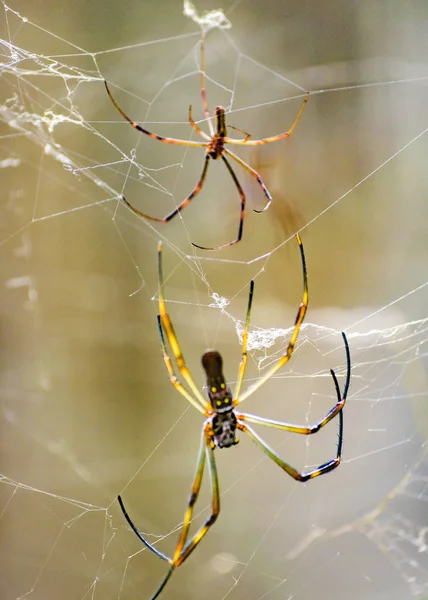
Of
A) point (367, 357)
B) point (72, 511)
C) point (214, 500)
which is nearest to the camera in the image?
point (214, 500)

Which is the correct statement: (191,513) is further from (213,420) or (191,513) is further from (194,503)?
(213,420)

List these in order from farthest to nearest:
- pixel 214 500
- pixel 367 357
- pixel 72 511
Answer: pixel 72 511
pixel 367 357
pixel 214 500

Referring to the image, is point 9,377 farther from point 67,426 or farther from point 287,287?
point 287,287

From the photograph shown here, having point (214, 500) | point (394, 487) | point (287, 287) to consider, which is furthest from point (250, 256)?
point (394, 487)

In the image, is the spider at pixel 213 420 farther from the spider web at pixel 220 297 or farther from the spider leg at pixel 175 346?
the spider web at pixel 220 297

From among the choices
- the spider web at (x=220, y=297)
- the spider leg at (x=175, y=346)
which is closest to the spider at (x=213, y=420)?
the spider leg at (x=175, y=346)

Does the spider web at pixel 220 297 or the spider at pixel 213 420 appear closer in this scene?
the spider at pixel 213 420

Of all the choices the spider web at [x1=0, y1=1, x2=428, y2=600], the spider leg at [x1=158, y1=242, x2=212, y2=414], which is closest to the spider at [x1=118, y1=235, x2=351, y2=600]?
the spider leg at [x1=158, y1=242, x2=212, y2=414]

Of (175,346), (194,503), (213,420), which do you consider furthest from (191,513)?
(175,346)

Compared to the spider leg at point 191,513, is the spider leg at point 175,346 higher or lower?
higher
